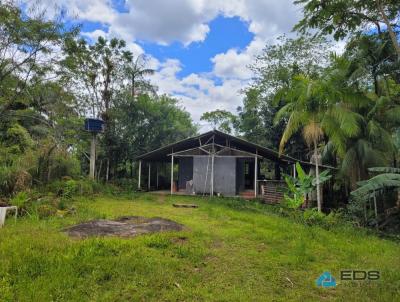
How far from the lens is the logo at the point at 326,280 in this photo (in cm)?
416

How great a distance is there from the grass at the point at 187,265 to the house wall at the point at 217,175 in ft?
28.5

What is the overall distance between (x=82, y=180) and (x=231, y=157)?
24.7 ft

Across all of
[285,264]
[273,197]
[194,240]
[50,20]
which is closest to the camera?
[285,264]

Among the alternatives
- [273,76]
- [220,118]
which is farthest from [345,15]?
[220,118]

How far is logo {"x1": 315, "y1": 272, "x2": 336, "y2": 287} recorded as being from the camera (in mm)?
4156

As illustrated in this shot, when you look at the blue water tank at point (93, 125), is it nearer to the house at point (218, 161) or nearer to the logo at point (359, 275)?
the house at point (218, 161)

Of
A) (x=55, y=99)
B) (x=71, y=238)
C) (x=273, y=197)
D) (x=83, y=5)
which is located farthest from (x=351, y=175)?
(x=55, y=99)

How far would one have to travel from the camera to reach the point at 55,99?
639 inches

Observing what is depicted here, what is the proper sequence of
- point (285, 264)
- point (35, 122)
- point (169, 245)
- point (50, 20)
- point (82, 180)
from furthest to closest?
point (35, 122) < point (82, 180) < point (50, 20) < point (169, 245) < point (285, 264)

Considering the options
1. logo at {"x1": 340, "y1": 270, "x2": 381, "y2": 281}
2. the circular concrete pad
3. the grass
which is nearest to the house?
the circular concrete pad

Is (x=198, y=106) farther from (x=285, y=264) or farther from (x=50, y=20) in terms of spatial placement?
(x=285, y=264)

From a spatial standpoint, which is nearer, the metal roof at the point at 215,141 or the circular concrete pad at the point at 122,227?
the circular concrete pad at the point at 122,227

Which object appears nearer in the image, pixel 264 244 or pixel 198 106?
pixel 264 244

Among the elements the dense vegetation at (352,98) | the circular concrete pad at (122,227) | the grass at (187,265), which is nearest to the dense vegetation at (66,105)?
the circular concrete pad at (122,227)
